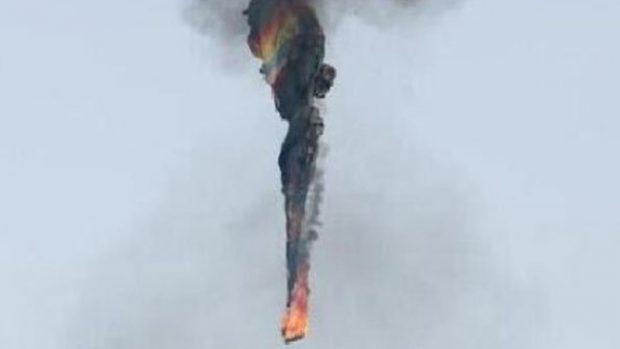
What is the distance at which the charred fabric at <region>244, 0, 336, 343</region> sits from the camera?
59812mm

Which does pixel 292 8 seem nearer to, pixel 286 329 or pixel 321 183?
pixel 321 183

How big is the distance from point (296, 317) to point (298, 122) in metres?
8.92

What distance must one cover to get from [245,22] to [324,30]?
871 cm

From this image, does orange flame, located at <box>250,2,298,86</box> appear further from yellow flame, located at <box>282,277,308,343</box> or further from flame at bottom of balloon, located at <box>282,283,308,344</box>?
flame at bottom of balloon, located at <box>282,283,308,344</box>

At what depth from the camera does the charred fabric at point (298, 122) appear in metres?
59.8

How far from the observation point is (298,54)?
61656 mm

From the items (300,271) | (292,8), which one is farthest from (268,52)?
(300,271)

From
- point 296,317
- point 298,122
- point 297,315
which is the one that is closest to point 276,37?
point 298,122

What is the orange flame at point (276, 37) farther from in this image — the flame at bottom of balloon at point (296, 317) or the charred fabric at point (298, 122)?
the flame at bottom of balloon at point (296, 317)

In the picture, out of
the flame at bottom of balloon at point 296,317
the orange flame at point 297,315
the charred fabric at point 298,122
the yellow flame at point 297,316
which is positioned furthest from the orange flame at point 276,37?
the flame at bottom of balloon at point 296,317

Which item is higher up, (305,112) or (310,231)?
(305,112)

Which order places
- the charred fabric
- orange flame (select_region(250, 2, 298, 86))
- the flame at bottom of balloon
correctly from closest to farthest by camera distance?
the flame at bottom of balloon < the charred fabric < orange flame (select_region(250, 2, 298, 86))

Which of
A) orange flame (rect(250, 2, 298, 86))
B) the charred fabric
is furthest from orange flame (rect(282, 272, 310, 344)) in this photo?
orange flame (rect(250, 2, 298, 86))

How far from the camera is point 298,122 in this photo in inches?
2386
